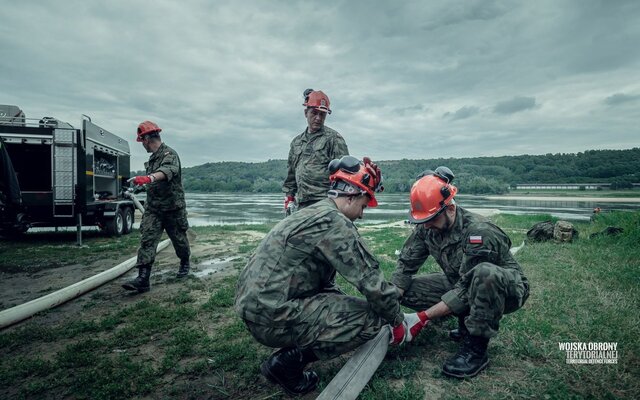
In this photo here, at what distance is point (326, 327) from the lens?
8.36 ft

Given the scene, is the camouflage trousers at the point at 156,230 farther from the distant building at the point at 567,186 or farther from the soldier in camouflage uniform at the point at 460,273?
the distant building at the point at 567,186

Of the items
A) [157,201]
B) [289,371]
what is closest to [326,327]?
[289,371]

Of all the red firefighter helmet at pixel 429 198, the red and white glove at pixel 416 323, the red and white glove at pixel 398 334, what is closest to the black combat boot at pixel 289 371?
the red and white glove at pixel 398 334

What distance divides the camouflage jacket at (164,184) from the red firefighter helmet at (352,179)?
3385 millimetres

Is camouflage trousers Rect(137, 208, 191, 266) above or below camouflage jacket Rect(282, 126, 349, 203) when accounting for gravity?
below

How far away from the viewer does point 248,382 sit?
2773 mm

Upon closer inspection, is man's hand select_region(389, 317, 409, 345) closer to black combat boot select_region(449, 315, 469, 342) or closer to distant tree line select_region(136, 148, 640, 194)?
black combat boot select_region(449, 315, 469, 342)

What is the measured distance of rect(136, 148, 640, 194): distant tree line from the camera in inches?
2430

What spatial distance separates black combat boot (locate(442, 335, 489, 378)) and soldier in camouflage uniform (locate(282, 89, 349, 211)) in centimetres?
259

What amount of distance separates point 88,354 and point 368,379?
255 cm

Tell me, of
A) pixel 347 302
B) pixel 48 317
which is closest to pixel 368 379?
pixel 347 302

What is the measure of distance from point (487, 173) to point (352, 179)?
8567 cm

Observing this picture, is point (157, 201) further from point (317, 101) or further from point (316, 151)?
point (317, 101)

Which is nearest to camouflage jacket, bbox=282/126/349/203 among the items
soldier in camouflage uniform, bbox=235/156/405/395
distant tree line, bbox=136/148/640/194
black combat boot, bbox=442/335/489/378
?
soldier in camouflage uniform, bbox=235/156/405/395
